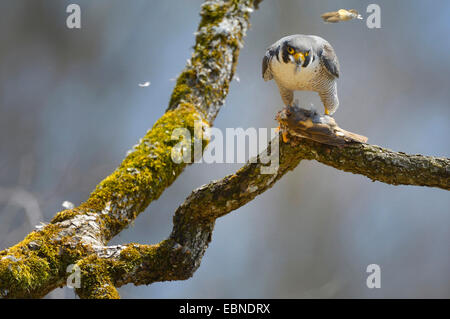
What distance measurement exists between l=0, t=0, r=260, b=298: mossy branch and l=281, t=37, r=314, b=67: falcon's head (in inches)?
40.7

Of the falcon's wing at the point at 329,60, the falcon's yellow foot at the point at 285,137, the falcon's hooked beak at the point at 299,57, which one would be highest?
the falcon's wing at the point at 329,60

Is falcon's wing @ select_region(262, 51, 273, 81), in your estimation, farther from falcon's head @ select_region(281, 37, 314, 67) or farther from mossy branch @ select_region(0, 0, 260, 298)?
mossy branch @ select_region(0, 0, 260, 298)

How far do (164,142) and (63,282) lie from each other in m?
1.22

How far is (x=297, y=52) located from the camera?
9.98 ft

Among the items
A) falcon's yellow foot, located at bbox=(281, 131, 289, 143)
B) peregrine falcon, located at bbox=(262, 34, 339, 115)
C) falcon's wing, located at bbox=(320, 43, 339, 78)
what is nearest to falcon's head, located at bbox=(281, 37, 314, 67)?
peregrine falcon, located at bbox=(262, 34, 339, 115)

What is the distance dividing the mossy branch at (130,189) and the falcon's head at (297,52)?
1.03 m

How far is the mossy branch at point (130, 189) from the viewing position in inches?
112

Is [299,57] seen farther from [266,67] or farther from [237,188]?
[237,188]

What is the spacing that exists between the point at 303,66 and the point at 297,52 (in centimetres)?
11

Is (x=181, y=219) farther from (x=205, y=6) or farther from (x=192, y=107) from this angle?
(x=205, y=6)

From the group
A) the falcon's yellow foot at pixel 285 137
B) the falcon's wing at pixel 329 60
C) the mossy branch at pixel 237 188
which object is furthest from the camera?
the falcon's wing at pixel 329 60

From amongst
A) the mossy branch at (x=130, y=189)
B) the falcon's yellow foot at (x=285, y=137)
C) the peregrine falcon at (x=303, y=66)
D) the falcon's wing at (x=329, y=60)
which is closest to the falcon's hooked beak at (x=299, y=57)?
the peregrine falcon at (x=303, y=66)

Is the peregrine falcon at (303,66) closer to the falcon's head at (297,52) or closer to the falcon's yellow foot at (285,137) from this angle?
the falcon's head at (297,52)
